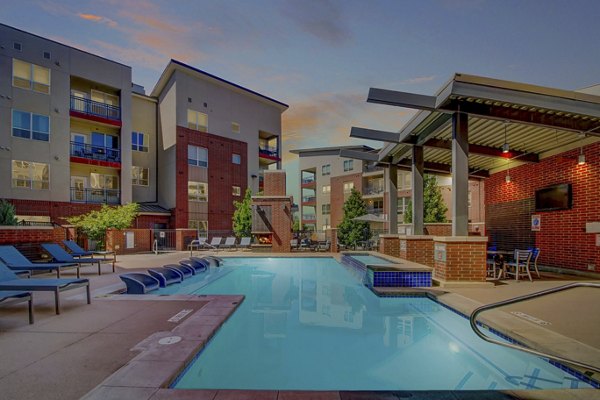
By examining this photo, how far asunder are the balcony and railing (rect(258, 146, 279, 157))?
13221 mm

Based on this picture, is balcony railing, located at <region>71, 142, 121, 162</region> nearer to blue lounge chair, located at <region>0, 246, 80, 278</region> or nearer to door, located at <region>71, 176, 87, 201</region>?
door, located at <region>71, 176, 87, 201</region>

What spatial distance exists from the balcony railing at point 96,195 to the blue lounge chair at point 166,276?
16602 mm

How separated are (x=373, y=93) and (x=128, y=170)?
21.4 meters

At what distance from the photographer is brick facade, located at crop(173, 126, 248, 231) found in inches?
→ 1009

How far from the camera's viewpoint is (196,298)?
22.5ft

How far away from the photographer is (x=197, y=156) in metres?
27.1

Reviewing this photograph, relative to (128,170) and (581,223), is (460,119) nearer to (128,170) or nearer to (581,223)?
(581,223)

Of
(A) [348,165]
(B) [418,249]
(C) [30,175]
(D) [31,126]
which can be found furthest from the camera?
(A) [348,165]

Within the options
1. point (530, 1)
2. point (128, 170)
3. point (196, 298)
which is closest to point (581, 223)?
point (530, 1)

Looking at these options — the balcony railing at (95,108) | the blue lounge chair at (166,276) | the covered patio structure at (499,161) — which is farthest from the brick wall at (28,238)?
the balcony railing at (95,108)

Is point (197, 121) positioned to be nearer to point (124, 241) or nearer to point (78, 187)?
point (78, 187)

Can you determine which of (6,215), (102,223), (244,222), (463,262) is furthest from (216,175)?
(463,262)

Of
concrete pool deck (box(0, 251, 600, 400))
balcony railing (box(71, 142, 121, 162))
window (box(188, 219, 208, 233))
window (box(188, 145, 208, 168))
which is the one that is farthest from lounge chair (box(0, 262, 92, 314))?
window (box(188, 145, 208, 168))

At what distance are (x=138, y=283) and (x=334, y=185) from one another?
33.5m
